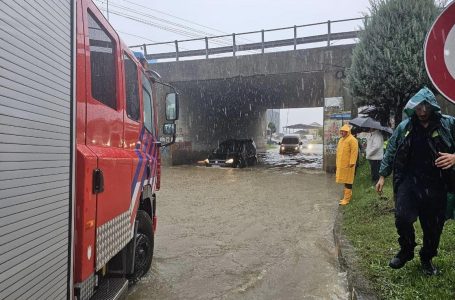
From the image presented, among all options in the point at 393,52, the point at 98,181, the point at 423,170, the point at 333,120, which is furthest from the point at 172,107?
the point at 333,120

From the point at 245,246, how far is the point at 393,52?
6.26 metres

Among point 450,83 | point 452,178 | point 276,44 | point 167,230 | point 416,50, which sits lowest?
point 167,230

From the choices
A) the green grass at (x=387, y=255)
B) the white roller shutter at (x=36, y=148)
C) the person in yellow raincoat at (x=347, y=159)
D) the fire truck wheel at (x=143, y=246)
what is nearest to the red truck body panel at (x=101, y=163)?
the white roller shutter at (x=36, y=148)

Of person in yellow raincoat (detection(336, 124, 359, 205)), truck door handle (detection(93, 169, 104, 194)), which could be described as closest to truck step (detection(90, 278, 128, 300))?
truck door handle (detection(93, 169, 104, 194))

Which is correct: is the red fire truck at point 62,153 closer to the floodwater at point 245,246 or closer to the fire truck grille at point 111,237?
the fire truck grille at point 111,237

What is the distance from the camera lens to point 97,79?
2871mm

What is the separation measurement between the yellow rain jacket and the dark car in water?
9661 mm

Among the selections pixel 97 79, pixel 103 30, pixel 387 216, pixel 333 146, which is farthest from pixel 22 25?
pixel 333 146

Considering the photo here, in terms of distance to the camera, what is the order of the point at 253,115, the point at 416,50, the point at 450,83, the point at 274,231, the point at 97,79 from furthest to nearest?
the point at 253,115, the point at 416,50, the point at 274,231, the point at 97,79, the point at 450,83

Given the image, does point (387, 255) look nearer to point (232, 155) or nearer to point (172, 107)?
point (172, 107)

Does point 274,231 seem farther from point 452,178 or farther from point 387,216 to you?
point 452,178

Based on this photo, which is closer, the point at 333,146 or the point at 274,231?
the point at 274,231

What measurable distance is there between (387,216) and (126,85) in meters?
4.76

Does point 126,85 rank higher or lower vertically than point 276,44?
lower
